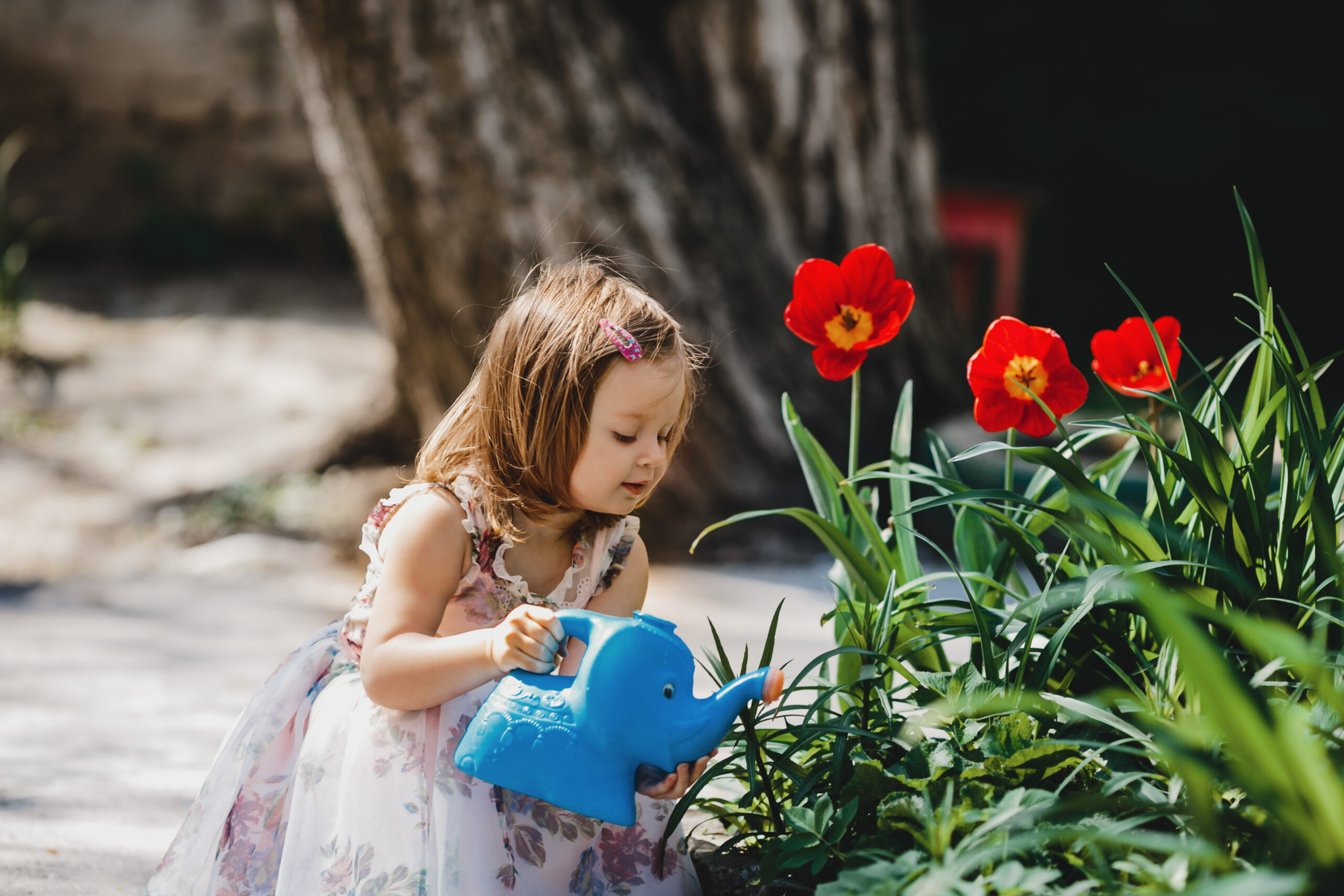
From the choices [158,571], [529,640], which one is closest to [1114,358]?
[529,640]

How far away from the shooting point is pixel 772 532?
3375 mm

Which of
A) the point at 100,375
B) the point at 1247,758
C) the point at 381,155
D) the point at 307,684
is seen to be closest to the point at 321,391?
the point at 100,375

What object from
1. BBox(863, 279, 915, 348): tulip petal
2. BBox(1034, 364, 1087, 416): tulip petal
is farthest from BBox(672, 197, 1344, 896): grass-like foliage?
BBox(863, 279, 915, 348): tulip petal

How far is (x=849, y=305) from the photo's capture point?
1.45 metres

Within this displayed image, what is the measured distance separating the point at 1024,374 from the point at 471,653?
0.74 metres

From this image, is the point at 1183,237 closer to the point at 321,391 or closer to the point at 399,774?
the point at 321,391

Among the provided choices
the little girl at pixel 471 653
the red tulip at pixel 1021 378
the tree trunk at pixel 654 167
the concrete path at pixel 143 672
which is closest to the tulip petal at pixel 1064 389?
the red tulip at pixel 1021 378

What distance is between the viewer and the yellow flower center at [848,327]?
1445mm

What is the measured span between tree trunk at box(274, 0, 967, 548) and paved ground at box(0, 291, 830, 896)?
2.15 ft

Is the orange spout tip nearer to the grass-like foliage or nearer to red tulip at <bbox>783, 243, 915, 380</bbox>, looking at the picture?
the grass-like foliage

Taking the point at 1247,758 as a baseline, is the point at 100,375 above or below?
below

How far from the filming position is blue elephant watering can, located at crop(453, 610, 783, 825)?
1116mm

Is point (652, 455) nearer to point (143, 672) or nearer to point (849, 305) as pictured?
point (849, 305)

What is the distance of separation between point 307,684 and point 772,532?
6.86 feet
